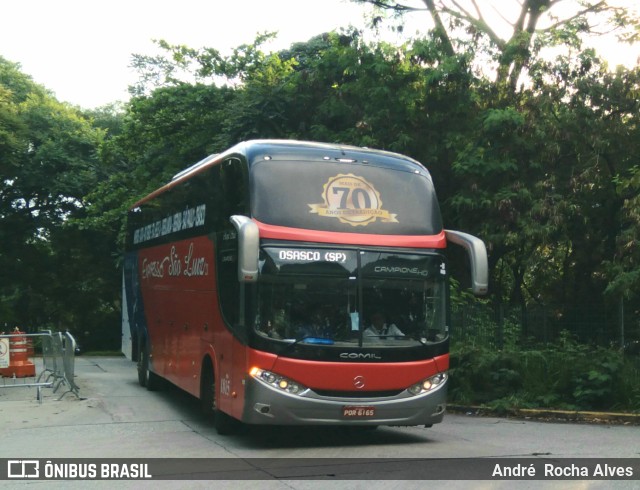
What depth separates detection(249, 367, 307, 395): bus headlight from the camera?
448 inches

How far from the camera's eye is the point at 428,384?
39.5 feet

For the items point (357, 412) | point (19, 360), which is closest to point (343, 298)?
point (357, 412)

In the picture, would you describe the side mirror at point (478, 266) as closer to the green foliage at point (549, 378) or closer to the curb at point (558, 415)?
the curb at point (558, 415)

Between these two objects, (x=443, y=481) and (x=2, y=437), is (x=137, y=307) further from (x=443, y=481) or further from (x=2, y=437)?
(x=443, y=481)

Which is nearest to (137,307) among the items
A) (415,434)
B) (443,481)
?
(415,434)

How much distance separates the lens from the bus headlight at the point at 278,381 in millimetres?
11383

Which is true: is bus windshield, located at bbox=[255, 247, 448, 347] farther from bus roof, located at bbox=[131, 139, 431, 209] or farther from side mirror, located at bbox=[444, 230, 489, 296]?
bus roof, located at bbox=[131, 139, 431, 209]

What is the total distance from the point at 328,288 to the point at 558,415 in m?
6.16

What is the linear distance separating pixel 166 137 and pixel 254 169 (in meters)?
19.5

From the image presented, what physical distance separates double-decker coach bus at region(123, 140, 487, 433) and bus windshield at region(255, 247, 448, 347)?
0.05 feet

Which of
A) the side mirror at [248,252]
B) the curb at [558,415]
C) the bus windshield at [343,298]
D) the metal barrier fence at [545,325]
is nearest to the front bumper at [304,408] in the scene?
the bus windshield at [343,298]

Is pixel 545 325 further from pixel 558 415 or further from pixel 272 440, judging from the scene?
pixel 272 440

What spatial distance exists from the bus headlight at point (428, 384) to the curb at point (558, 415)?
14.1 ft

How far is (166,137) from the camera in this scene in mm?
30812
